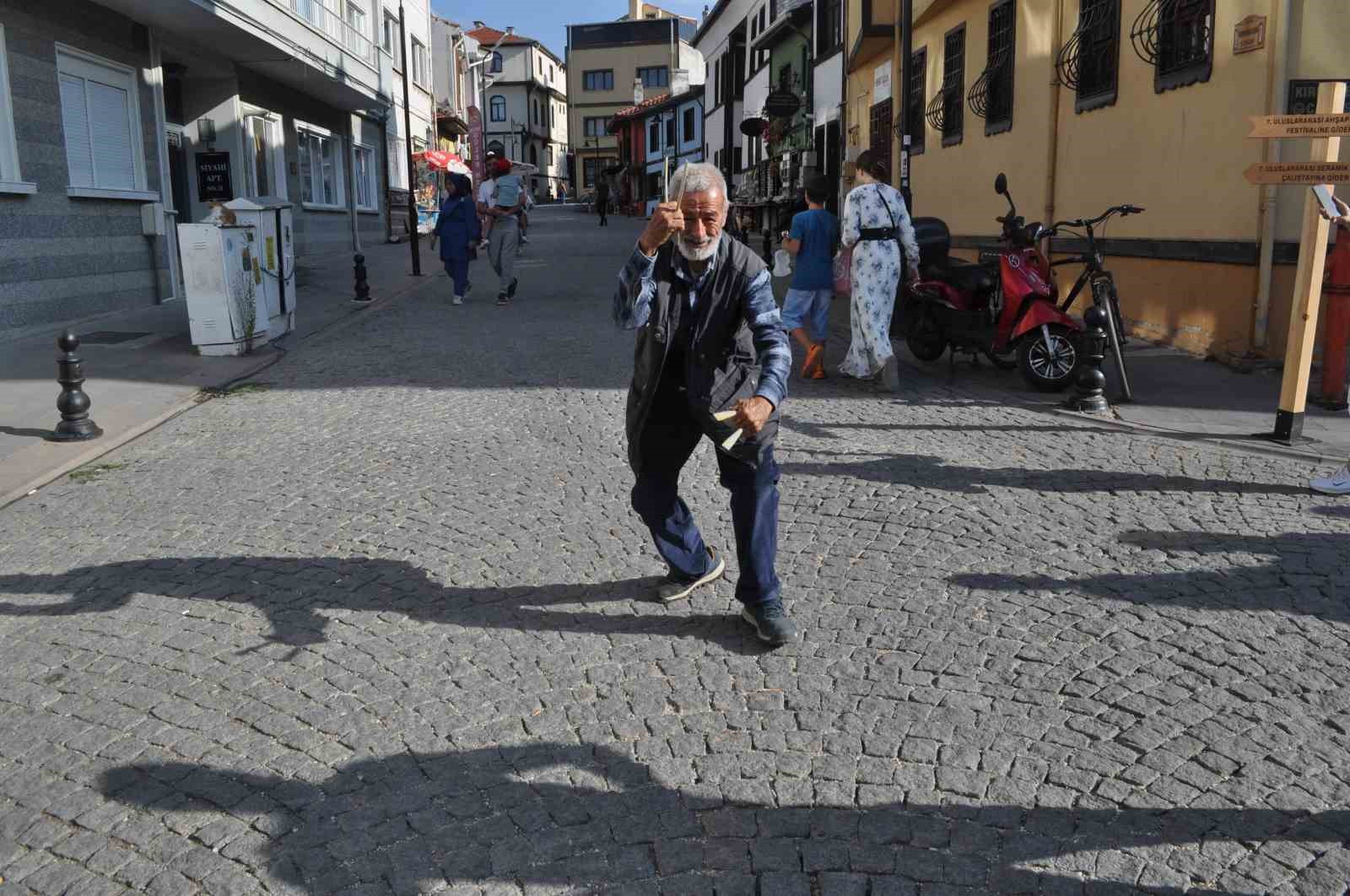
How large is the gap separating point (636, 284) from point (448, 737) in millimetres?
1585

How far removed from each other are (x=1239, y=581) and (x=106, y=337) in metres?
11.3

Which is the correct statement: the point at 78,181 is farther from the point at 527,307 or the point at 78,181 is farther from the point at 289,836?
the point at 289,836

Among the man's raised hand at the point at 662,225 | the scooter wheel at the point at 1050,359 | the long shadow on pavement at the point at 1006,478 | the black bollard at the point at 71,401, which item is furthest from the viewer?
the scooter wheel at the point at 1050,359

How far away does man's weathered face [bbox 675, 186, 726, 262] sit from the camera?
155 inches

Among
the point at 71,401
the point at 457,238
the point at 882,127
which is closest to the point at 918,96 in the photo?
the point at 882,127

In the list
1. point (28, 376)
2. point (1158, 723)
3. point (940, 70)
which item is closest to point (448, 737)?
point (1158, 723)

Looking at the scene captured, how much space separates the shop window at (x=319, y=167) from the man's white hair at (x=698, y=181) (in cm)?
2232

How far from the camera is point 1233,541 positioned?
212 inches

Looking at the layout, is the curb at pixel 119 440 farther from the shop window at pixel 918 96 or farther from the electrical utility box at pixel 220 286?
the shop window at pixel 918 96

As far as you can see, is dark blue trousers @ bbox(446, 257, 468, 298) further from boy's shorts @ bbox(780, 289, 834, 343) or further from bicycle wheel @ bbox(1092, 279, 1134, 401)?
Answer: bicycle wheel @ bbox(1092, 279, 1134, 401)

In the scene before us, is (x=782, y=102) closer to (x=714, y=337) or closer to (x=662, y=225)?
(x=714, y=337)

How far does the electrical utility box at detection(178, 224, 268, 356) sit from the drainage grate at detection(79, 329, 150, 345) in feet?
4.45

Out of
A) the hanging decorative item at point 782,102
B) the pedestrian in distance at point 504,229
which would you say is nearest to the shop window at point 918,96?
the pedestrian in distance at point 504,229

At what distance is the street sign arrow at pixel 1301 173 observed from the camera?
23.0 ft
